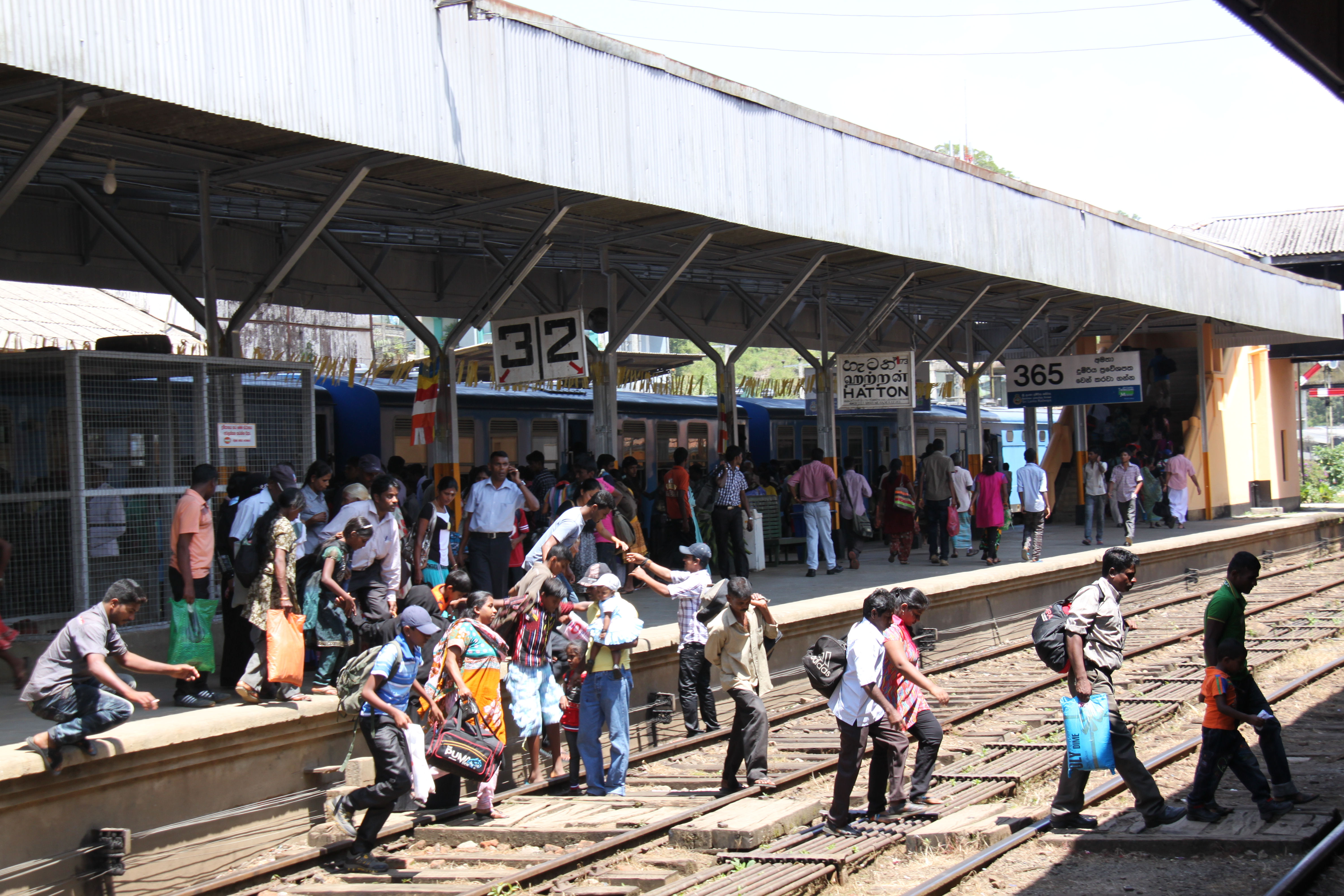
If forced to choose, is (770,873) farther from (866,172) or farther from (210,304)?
(866,172)

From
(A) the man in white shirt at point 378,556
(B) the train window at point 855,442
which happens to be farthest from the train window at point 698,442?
(A) the man in white shirt at point 378,556

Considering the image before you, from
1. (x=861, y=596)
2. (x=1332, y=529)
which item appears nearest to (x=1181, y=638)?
(x=861, y=596)

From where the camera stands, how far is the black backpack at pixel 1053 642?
7.11 meters

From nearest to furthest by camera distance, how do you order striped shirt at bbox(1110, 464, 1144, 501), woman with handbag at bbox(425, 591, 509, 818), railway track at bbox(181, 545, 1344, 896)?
railway track at bbox(181, 545, 1344, 896) → woman with handbag at bbox(425, 591, 509, 818) → striped shirt at bbox(1110, 464, 1144, 501)

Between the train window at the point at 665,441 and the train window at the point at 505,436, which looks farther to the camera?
the train window at the point at 665,441

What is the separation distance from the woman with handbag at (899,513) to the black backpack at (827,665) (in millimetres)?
9428

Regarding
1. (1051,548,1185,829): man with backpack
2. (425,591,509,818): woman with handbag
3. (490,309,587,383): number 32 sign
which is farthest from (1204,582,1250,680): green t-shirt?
(490,309,587,383): number 32 sign

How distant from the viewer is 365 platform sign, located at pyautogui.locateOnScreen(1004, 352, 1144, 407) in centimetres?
2202

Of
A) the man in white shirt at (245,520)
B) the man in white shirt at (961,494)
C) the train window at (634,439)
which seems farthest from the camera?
the train window at (634,439)

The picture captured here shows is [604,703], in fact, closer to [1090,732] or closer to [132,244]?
[1090,732]

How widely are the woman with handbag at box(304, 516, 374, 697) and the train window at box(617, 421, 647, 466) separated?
427 inches

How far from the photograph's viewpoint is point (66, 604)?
29.0 feet

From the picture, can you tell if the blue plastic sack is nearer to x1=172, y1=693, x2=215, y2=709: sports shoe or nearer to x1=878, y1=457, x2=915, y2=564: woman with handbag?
x1=172, y1=693, x2=215, y2=709: sports shoe

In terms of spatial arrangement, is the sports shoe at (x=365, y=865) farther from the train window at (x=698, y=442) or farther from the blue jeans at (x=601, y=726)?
the train window at (x=698, y=442)
